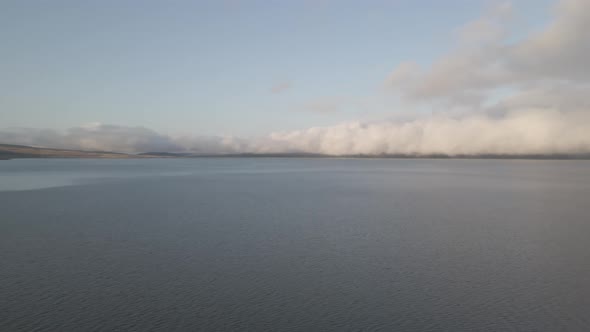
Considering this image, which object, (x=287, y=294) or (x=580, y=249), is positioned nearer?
(x=287, y=294)

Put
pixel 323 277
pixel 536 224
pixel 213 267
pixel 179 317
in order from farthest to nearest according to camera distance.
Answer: pixel 536 224 → pixel 213 267 → pixel 323 277 → pixel 179 317

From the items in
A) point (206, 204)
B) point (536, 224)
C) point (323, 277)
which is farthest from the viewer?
point (206, 204)

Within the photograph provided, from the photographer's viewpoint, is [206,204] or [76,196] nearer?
→ [206,204]

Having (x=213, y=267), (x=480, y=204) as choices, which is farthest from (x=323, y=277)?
(x=480, y=204)

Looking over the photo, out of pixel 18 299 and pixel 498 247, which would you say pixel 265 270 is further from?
pixel 498 247

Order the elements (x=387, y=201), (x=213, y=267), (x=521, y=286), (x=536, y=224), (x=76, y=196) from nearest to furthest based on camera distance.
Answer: (x=521, y=286)
(x=213, y=267)
(x=536, y=224)
(x=387, y=201)
(x=76, y=196)

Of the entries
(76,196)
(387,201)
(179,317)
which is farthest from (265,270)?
(76,196)

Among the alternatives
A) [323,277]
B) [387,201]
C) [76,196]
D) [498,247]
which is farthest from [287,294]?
[76,196]

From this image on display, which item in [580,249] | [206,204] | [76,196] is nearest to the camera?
[580,249]

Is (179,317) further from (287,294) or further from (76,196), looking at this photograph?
(76,196)
